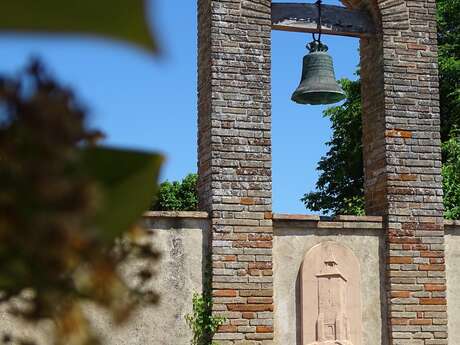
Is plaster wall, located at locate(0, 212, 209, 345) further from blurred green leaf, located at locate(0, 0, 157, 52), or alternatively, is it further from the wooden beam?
blurred green leaf, located at locate(0, 0, 157, 52)

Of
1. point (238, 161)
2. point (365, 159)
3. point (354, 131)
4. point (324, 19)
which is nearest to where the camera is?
point (238, 161)

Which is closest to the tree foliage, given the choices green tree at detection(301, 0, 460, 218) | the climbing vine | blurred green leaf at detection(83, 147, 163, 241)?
green tree at detection(301, 0, 460, 218)

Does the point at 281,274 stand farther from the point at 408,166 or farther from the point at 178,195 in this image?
the point at 178,195

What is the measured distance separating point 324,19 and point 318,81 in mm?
583

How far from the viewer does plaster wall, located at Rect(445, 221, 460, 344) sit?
25.3 feet

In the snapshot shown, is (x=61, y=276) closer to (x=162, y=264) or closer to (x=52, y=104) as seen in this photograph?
(x=52, y=104)

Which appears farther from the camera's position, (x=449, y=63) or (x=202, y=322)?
(x=449, y=63)

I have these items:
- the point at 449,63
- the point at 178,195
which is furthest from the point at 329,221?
the point at 178,195

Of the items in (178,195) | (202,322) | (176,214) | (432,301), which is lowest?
(202,322)

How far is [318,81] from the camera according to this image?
25.0ft

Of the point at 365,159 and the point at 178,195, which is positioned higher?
the point at 178,195

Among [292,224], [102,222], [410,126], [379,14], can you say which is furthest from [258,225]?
[102,222]

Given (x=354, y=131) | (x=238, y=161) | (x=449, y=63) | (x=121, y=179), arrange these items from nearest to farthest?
1. (x=121, y=179)
2. (x=238, y=161)
3. (x=449, y=63)
4. (x=354, y=131)

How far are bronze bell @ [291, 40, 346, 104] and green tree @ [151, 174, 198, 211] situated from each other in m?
15.3
